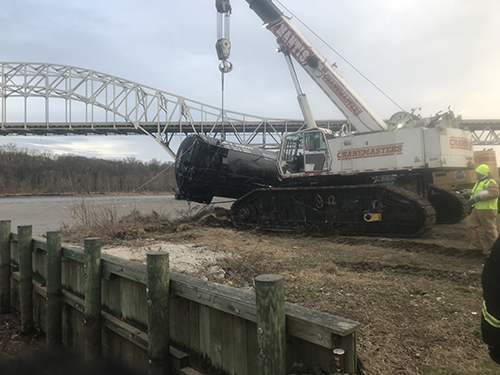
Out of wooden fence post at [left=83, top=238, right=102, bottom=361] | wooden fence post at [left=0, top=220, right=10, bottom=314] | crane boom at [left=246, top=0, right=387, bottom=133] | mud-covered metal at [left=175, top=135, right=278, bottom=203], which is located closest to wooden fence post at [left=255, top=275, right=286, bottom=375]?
wooden fence post at [left=83, top=238, right=102, bottom=361]

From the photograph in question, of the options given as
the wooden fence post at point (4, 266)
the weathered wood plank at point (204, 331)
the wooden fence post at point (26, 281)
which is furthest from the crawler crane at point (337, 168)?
the weathered wood plank at point (204, 331)

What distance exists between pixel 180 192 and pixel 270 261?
8479 mm

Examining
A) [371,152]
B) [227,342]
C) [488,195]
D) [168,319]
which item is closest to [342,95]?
[371,152]

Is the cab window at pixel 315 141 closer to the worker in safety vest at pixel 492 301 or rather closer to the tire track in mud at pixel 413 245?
the tire track in mud at pixel 413 245

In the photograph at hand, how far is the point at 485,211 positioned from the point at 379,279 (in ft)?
11.6

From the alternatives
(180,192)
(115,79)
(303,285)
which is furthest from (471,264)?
(115,79)

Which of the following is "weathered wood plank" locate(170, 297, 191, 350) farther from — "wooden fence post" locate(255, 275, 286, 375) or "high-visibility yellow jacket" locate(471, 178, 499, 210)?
"high-visibility yellow jacket" locate(471, 178, 499, 210)

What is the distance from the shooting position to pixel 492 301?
171 centimetres

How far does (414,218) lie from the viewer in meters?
9.63

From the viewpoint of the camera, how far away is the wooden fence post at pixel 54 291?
5.58 metres

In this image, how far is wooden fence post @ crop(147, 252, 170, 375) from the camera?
3.42 meters

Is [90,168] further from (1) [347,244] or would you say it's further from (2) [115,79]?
(1) [347,244]

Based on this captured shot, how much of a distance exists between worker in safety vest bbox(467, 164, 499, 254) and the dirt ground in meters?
0.46

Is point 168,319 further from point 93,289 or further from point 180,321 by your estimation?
point 93,289
